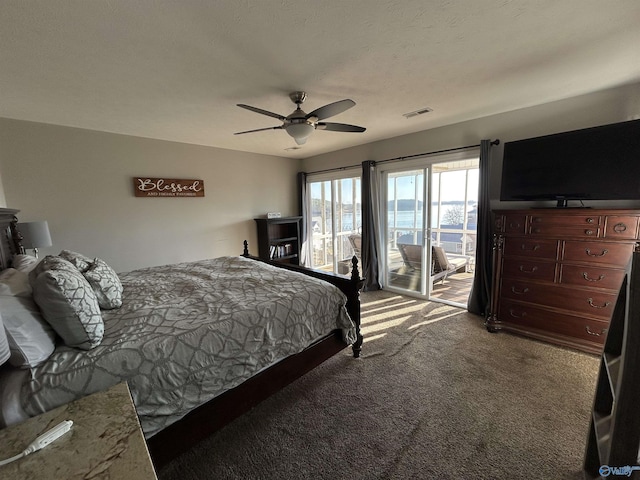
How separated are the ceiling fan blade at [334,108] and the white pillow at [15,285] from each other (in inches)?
83.8

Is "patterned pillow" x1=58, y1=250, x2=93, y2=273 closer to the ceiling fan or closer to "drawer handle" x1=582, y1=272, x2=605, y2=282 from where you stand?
the ceiling fan

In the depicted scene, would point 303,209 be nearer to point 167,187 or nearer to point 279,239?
point 279,239

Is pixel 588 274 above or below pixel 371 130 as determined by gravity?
below

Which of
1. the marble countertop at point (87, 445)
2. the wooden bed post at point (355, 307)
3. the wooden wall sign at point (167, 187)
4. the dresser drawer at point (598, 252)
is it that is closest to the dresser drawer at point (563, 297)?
the dresser drawer at point (598, 252)

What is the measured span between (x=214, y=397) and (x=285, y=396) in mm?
667

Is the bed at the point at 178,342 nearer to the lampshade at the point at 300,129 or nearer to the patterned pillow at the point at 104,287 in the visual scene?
the patterned pillow at the point at 104,287

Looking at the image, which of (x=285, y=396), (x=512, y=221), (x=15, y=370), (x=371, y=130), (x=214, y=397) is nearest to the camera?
(x=15, y=370)

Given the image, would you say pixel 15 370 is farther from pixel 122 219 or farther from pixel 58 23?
pixel 122 219

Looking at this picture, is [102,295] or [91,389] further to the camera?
[102,295]

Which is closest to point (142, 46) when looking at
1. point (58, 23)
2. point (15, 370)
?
point (58, 23)

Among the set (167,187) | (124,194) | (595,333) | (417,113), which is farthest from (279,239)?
(595,333)

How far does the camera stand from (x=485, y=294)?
10.9 feet

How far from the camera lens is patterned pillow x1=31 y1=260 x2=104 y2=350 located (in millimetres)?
1312

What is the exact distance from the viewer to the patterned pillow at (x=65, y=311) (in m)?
1.31
